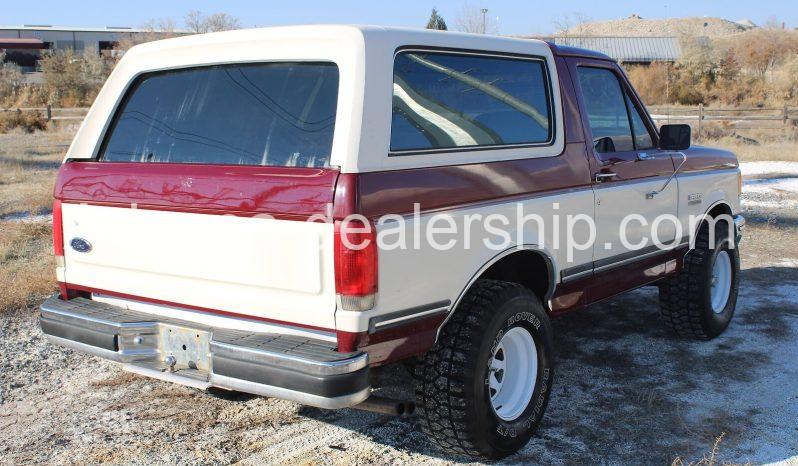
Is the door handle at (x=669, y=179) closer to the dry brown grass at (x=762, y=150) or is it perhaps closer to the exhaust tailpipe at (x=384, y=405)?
the exhaust tailpipe at (x=384, y=405)

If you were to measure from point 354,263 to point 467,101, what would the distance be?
47.8 inches

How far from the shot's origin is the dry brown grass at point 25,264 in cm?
621

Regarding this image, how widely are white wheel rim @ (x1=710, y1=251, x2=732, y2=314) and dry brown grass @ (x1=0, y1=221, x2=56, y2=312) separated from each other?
17.2 ft

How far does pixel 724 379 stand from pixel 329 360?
9.64 feet

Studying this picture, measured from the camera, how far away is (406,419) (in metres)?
4.16

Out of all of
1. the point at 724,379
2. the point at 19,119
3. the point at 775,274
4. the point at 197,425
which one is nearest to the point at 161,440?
the point at 197,425

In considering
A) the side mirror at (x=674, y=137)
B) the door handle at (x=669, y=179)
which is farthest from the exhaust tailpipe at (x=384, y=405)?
the side mirror at (x=674, y=137)

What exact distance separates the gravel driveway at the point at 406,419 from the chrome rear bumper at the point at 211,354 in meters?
0.56

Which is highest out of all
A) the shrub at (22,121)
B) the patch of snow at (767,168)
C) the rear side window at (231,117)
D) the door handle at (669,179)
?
the shrub at (22,121)

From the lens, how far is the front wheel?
3.40 metres

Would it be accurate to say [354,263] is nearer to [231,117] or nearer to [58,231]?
[231,117]

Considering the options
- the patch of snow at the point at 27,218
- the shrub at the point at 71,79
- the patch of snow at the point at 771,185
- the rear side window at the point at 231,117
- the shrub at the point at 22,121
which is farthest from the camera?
the shrub at the point at 71,79

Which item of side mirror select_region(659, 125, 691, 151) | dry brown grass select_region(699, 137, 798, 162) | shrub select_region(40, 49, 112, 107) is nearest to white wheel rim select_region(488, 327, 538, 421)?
side mirror select_region(659, 125, 691, 151)

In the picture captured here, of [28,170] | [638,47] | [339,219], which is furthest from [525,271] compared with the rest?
[638,47]
